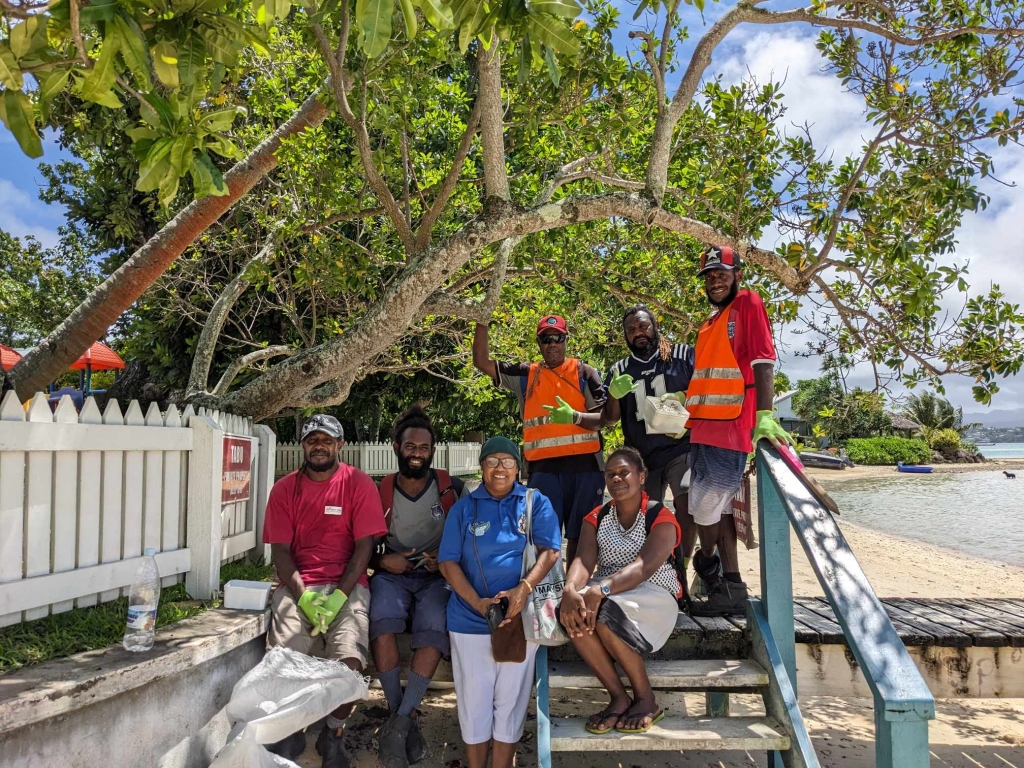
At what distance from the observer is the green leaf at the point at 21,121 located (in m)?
2.21

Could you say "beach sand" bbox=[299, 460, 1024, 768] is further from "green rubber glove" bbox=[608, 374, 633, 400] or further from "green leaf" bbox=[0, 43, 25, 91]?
"green leaf" bbox=[0, 43, 25, 91]

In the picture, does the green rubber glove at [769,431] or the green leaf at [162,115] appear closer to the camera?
the green leaf at [162,115]

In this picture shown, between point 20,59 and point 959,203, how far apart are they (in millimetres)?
5842

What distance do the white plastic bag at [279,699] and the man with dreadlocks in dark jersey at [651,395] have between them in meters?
2.06

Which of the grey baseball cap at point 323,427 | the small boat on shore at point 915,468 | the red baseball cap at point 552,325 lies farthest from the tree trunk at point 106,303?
the small boat on shore at point 915,468

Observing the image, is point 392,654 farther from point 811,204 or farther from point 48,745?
point 811,204

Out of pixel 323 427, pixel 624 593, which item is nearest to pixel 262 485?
pixel 323 427

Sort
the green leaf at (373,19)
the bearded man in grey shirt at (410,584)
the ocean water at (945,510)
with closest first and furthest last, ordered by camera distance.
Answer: the green leaf at (373,19), the bearded man in grey shirt at (410,584), the ocean water at (945,510)

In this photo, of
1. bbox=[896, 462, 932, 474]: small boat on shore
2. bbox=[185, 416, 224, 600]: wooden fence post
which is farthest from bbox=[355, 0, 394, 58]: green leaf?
bbox=[896, 462, 932, 474]: small boat on shore

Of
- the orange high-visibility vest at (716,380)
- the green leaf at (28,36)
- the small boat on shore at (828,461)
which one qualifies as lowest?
the small boat on shore at (828,461)

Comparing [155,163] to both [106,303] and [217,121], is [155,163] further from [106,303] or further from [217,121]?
[106,303]

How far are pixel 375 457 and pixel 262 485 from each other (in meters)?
15.3

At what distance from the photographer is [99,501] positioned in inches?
146

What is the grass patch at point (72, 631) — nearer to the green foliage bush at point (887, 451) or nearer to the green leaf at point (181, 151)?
the green leaf at point (181, 151)
